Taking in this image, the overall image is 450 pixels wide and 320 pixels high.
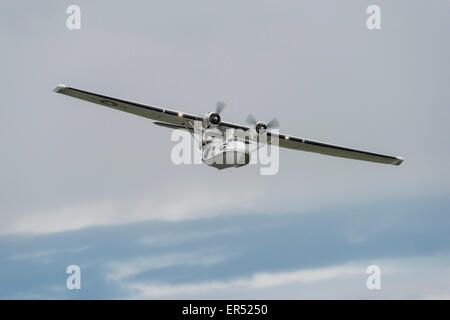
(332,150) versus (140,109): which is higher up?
(140,109)

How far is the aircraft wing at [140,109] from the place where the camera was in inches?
1750

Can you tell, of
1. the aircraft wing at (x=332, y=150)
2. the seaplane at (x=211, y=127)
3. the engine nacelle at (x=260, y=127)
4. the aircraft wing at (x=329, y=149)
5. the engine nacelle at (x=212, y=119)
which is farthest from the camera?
the aircraft wing at (x=332, y=150)

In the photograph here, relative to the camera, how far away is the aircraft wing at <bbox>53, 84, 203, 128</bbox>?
44.4 m

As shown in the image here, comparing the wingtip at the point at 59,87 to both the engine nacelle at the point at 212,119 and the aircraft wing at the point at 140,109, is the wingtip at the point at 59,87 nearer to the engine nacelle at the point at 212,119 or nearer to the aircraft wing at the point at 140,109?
the aircraft wing at the point at 140,109

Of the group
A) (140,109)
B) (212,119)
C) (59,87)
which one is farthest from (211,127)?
(59,87)

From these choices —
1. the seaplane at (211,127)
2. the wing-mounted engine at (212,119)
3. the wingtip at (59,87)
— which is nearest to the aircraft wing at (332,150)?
the seaplane at (211,127)

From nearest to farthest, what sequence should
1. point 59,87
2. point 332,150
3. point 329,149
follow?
point 59,87 < point 329,149 < point 332,150

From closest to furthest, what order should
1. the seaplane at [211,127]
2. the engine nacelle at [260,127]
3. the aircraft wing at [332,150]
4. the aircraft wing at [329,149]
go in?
the seaplane at [211,127] < the engine nacelle at [260,127] < the aircraft wing at [329,149] < the aircraft wing at [332,150]

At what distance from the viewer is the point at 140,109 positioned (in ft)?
150

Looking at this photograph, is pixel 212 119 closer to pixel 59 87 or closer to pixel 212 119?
pixel 212 119

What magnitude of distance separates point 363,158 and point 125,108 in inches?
788

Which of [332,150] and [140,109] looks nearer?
[140,109]
